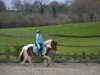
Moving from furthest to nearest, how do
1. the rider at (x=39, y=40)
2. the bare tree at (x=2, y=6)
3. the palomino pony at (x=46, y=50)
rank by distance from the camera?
Result: the bare tree at (x=2, y=6) < the palomino pony at (x=46, y=50) < the rider at (x=39, y=40)

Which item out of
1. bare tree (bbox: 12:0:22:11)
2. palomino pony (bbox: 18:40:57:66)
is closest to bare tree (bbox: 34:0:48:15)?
bare tree (bbox: 12:0:22:11)

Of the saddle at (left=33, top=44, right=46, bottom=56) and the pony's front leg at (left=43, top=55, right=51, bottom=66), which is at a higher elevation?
the saddle at (left=33, top=44, right=46, bottom=56)

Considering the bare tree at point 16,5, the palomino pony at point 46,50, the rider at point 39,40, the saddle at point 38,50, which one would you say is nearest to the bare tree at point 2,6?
the bare tree at point 16,5

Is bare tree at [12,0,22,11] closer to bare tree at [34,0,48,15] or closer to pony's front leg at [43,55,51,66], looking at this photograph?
bare tree at [34,0,48,15]

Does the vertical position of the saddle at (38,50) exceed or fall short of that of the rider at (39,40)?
it falls short

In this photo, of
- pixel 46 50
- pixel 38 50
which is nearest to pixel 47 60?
pixel 46 50

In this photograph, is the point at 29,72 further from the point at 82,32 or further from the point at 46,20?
the point at 46,20

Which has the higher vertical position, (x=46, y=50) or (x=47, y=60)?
(x=46, y=50)

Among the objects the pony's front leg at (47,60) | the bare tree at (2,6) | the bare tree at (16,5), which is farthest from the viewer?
the bare tree at (16,5)

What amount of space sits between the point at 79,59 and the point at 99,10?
44.2 m

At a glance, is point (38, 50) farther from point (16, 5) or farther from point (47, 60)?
point (16, 5)

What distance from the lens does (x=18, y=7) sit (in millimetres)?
99562

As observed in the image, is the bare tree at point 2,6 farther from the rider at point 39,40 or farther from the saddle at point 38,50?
the rider at point 39,40

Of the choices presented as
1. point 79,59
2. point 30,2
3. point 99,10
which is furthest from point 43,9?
point 79,59
